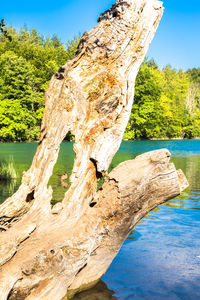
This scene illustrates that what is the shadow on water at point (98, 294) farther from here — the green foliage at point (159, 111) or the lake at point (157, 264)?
the green foliage at point (159, 111)

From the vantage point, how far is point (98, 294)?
14.6ft

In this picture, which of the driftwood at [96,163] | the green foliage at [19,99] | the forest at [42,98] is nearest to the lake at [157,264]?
the driftwood at [96,163]

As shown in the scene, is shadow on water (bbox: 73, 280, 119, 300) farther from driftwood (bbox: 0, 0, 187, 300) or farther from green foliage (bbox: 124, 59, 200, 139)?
green foliage (bbox: 124, 59, 200, 139)

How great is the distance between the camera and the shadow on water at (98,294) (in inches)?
168

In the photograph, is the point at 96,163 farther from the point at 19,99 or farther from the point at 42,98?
the point at 19,99

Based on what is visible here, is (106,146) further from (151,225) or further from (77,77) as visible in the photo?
(151,225)

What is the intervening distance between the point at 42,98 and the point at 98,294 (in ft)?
171

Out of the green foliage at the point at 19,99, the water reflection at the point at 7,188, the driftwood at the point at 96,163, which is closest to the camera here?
the driftwood at the point at 96,163

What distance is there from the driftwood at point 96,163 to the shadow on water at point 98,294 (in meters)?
0.13

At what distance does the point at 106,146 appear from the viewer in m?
4.00

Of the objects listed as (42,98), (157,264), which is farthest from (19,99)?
(157,264)

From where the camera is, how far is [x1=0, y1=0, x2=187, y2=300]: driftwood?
12.5ft

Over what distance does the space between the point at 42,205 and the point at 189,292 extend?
244 centimetres

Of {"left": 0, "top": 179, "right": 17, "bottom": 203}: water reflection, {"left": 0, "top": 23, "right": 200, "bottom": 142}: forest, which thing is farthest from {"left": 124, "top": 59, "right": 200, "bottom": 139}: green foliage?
{"left": 0, "top": 179, "right": 17, "bottom": 203}: water reflection
